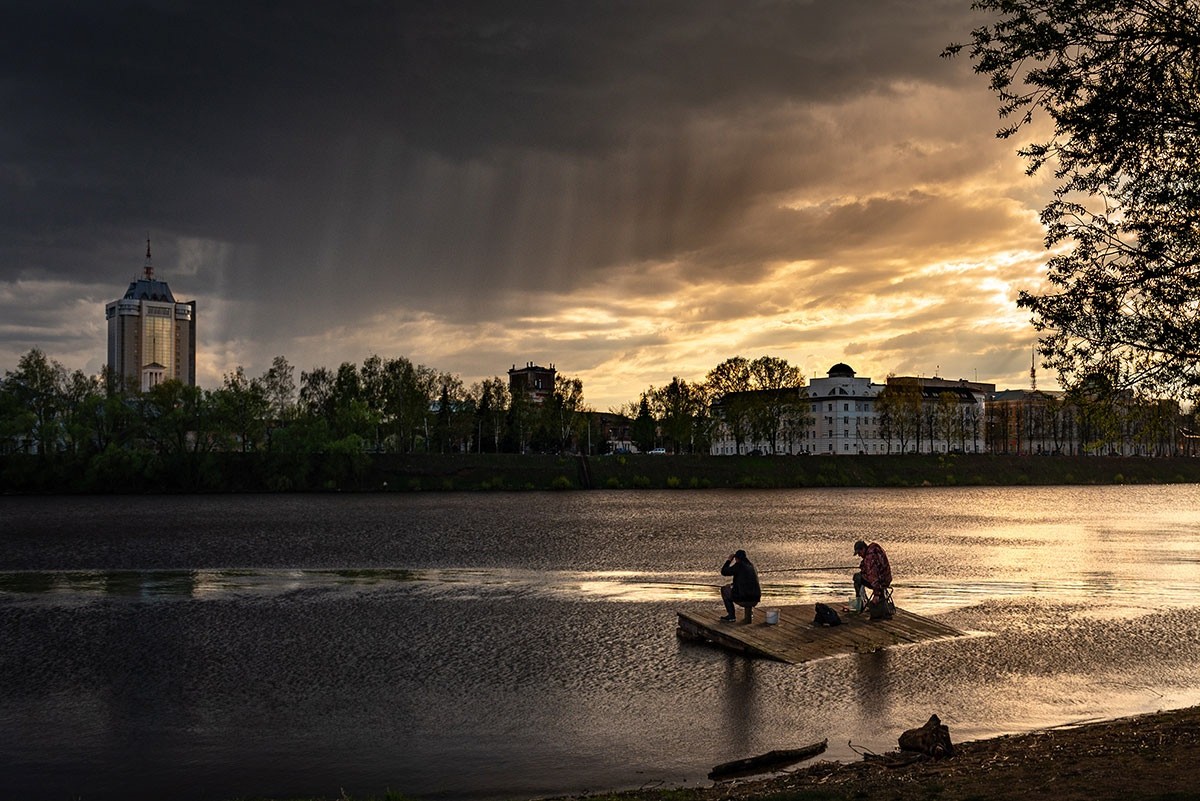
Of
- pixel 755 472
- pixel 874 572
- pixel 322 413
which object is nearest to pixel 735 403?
pixel 755 472

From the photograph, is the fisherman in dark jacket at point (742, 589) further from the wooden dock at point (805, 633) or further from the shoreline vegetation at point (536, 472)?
the shoreline vegetation at point (536, 472)

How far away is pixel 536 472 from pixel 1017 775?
451ft

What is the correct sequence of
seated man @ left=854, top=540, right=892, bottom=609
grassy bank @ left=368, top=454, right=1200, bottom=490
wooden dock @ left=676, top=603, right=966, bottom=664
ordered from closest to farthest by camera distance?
1. wooden dock @ left=676, top=603, right=966, bottom=664
2. seated man @ left=854, top=540, right=892, bottom=609
3. grassy bank @ left=368, top=454, right=1200, bottom=490

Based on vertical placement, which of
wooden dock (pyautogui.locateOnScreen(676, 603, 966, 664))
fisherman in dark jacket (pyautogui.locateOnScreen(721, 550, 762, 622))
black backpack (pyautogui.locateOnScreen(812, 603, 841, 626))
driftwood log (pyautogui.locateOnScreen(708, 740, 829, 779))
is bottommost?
driftwood log (pyautogui.locateOnScreen(708, 740, 829, 779))

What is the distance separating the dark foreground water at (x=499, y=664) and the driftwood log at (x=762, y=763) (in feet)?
1.37

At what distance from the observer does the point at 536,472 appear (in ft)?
494

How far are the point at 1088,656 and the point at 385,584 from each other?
2754 centimetres

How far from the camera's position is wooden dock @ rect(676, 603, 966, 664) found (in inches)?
1025

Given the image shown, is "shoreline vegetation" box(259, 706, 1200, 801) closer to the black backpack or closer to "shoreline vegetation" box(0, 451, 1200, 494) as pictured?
the black backpack

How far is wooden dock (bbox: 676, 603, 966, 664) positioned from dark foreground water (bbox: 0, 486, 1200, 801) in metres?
0.72

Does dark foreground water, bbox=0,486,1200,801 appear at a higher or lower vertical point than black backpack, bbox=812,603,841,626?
lower

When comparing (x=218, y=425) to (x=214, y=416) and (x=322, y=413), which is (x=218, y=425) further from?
(x=322, y=413)

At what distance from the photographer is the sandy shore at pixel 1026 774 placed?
13.0 meters

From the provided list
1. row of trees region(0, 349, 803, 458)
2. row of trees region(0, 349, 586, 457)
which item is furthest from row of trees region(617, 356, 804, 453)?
row of trees region(0, 349, 586, 457)
